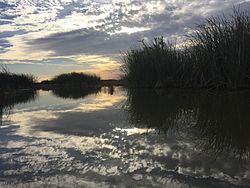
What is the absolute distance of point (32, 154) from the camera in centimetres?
504

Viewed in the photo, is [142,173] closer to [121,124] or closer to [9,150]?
[9,150]

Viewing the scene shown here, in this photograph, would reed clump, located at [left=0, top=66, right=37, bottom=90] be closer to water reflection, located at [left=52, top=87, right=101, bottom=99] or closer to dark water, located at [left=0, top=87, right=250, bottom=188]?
water reflection, located at [left=52, top=87, right=101, bottom=99]

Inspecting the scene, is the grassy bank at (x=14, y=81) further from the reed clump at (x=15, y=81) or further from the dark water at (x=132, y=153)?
the dark water at (x=132, y=153)

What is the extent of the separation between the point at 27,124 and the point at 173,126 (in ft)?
11.1

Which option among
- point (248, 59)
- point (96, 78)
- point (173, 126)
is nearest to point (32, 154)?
point (173, 126)

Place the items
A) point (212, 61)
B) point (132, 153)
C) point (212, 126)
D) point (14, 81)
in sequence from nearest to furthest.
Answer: point (132, 153)
point (212, 126)
point (212, 61)
point (14, 81)

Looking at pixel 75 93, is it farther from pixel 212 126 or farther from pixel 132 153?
pixel 132 153

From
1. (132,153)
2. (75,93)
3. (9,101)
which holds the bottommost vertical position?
(75,93)

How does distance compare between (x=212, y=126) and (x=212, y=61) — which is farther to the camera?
(x=212, y=61)

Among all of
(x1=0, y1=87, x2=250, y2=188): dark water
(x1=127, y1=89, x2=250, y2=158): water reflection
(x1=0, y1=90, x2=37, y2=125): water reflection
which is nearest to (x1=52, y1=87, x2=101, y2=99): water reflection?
(x1=0, y1=90, x2=37, y2=125): water reflection

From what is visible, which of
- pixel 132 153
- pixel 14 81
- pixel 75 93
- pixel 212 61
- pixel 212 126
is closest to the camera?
pixel 132 153

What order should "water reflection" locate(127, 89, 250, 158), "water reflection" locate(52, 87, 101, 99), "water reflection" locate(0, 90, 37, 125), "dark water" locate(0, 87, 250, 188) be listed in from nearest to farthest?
"dark water" locate(0, 87, 250, 188) → "water reflection" locate(127, 89, 250, 158) → "water reflection" locate(0, 90, 37, 125) → "water reflection" locate(52, 87, 101, 99)

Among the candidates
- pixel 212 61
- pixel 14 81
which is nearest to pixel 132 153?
pixel 212 61

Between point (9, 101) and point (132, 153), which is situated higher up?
point (132, 153)
